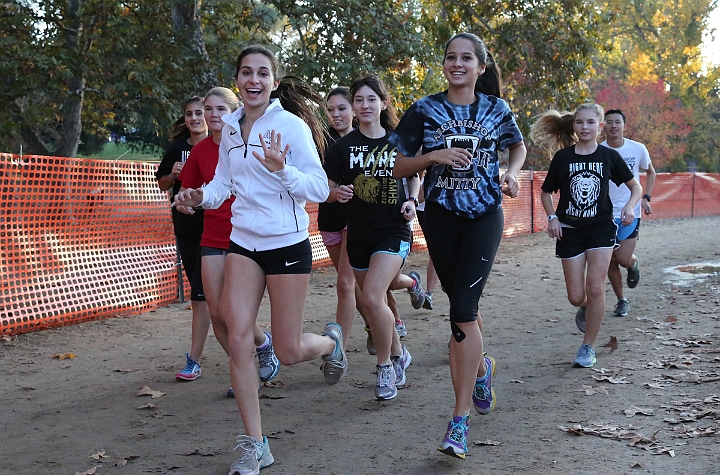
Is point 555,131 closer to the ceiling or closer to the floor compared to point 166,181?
closer to the ceiling

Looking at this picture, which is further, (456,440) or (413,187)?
(413,187)

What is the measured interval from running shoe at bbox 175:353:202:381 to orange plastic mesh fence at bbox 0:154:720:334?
2.72 m

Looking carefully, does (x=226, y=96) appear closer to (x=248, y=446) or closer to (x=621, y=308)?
(x=248, y=446)

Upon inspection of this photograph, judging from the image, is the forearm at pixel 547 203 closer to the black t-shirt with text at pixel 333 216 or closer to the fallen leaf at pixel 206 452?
the black t-shirt with text at pixel 333 216

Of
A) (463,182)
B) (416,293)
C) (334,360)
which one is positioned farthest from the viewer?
(416,293)

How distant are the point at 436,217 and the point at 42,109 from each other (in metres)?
16.6

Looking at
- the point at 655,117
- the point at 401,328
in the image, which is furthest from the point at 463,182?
the point at 655,117

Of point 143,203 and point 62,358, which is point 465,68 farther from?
point 143,203

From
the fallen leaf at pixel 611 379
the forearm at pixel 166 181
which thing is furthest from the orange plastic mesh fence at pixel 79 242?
the fallen leaf at pixel 611 379

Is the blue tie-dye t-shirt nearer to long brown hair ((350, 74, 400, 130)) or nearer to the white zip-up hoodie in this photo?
the white zip-up hoodie

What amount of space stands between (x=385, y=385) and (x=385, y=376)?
61mm

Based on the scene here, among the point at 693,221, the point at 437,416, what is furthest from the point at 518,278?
the point at 693,221

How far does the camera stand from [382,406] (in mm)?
5656

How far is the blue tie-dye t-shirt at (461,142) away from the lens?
4.66m
